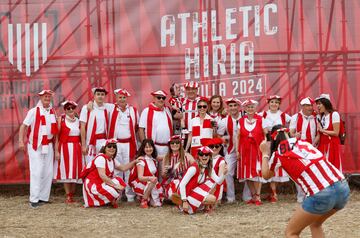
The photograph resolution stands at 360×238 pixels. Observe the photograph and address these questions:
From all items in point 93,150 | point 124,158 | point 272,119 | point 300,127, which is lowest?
point 124,158

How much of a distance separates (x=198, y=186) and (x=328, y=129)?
5.47 feet

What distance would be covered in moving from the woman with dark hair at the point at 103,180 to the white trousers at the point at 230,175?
122 cm

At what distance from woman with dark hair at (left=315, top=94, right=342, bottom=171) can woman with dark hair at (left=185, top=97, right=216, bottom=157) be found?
1228 mm

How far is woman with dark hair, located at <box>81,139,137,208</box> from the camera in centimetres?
654

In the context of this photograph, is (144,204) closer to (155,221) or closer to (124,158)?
(124,158)

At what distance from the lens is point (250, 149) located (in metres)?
6.75

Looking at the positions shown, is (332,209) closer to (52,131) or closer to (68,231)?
(68,231)

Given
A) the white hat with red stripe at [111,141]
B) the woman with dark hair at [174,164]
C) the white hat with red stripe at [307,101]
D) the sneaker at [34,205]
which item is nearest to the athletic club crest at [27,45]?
the white hat with red stripe at [111,141]

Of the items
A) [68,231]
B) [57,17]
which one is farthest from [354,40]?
[68,231]

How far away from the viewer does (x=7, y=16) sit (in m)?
7.34

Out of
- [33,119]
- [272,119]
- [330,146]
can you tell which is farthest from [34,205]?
[330,146]

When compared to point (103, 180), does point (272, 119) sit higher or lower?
higher

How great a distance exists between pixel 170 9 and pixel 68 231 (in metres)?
3.14

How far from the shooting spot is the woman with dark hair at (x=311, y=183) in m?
3.84
